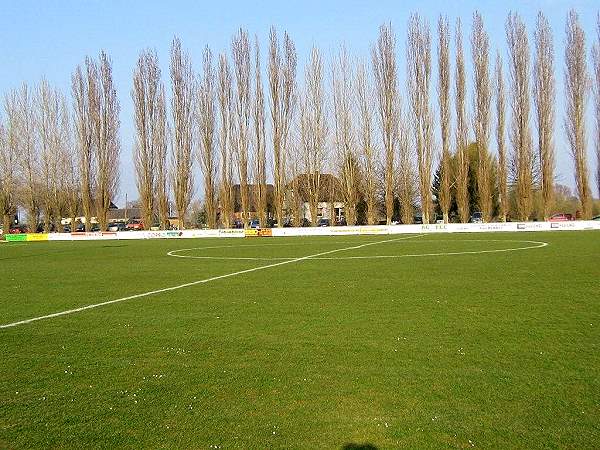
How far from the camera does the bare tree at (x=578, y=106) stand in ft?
155

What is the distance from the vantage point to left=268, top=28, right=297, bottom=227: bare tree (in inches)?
2105

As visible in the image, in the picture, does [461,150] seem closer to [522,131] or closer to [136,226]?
[522,131]

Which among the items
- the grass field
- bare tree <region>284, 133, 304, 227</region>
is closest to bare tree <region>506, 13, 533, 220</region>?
bare tree <region>284, 133, 304, 227</region>

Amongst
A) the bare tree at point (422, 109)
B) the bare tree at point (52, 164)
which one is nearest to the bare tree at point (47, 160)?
the bare tree at point (52, 164)

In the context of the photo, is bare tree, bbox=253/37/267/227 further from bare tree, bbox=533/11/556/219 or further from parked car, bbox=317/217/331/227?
bare tree, bbox=533/11/556/219

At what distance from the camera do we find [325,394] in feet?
19.0

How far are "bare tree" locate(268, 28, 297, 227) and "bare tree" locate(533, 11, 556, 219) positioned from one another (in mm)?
21292

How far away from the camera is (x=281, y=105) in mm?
54500

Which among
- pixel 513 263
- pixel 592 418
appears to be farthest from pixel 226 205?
pixel 592 418

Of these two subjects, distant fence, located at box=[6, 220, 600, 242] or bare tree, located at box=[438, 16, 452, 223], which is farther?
bare tree, located at box=[438, 16, 452, 223]

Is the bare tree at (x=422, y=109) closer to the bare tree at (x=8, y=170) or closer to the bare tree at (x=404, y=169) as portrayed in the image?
the bare tree at (x=404, y=169)

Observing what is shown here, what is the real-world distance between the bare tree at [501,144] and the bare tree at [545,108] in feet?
9.00

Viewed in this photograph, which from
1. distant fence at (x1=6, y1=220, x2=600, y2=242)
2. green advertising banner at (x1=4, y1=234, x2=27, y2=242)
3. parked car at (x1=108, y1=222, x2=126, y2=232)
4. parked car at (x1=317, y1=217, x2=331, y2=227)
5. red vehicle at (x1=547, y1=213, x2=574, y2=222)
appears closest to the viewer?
distant fence at (x1=6, y1=220, x2=600, y2=242)

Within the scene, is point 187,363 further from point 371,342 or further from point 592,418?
point 592,418
